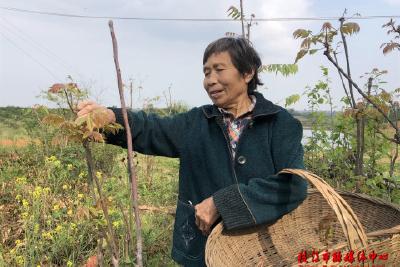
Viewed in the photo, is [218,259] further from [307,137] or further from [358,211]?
[307,137]

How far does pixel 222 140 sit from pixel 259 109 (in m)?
0.20

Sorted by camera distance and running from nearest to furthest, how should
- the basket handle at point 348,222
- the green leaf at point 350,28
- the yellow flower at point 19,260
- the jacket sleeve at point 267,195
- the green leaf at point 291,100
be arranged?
1. the basket handle at point 348,222
2. the jacket sleeve at point 267,195
3. the yellow flower at point 19,260
4. the green leaf at point 350,28
5. the green leaf at point 291,100

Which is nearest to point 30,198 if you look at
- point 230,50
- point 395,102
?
point 230,50

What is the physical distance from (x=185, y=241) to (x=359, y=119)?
1.58 metres

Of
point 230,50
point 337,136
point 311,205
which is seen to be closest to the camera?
point 230,50

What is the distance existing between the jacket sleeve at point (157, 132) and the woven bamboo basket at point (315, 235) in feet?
1.48

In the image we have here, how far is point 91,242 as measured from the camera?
2697mm

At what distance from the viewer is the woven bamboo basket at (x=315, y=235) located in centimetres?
125

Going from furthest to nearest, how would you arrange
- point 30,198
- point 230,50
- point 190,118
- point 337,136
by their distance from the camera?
1. point 337,136
2. point 30,198
3. point 190,118
4. point 230,50

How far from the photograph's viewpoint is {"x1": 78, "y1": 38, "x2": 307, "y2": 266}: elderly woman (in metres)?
1.66

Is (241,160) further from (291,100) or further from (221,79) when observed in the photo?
(291,100)

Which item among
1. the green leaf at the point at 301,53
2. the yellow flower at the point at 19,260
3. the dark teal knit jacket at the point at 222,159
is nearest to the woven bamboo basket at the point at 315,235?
the dark teal knit jacket at the point at 222,159

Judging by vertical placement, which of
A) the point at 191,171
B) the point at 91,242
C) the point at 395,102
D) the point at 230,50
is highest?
the point at 230,50

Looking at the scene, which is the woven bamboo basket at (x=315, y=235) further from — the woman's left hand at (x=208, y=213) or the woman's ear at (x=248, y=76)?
the woman's ear at (x=248, y=76)
